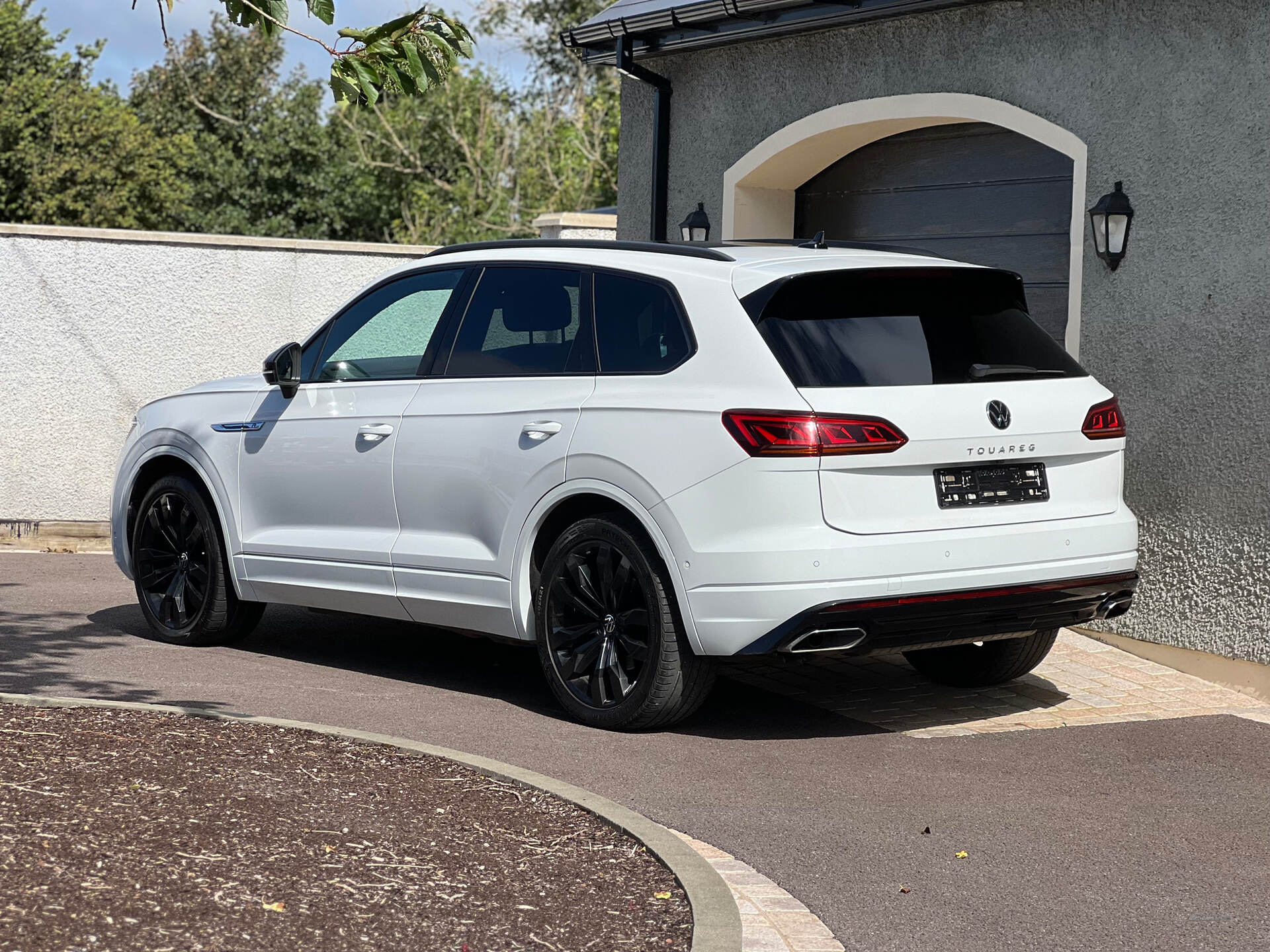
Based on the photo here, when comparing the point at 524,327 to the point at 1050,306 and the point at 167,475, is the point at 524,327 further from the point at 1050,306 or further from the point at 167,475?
the point at 1050,306

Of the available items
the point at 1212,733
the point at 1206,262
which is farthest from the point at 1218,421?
the point at 1212,733

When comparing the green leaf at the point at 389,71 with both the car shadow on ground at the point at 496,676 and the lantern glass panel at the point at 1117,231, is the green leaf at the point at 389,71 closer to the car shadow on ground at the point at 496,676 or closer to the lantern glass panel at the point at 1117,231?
the car shadow on ground at the point at 496,676

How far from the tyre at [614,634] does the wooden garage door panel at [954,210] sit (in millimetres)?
4267

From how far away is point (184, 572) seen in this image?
328 inches

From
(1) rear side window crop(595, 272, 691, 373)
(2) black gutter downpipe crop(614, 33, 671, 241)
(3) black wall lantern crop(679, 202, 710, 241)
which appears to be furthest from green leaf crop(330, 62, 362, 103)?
(2) black gutter downpipe crop(614, 33, 671, 241)

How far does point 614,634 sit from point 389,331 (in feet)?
6.17

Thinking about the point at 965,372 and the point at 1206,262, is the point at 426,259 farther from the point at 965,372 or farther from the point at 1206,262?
the point at 1206,262

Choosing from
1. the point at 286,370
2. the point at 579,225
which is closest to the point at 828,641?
the point at 286,370

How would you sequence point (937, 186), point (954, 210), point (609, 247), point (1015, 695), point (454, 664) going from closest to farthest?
point (609, 247) → point (1015, 695) → point (454, 664) → point (954, 210) → point (937, 186)

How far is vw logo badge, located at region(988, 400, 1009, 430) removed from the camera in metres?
6.17

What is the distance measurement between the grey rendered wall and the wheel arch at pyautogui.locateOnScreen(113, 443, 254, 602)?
14.9 ft

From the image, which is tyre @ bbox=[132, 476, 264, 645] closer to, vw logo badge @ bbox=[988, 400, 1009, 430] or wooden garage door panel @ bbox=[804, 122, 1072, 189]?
vw logo badge @ bbox=[988, 400, 1009, 430]

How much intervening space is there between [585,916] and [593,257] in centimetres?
328

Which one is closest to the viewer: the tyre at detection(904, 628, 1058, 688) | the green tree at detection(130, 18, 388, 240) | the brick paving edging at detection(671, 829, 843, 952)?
the brick paving edging at detection(671, 829, 843, 952)
